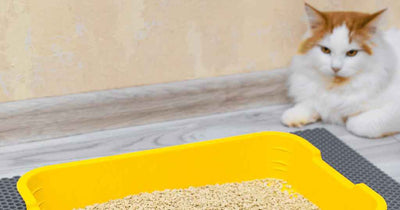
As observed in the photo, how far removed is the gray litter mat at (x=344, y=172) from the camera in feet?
4.17

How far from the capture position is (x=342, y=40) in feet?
5.00

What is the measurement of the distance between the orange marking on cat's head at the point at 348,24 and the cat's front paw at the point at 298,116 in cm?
23

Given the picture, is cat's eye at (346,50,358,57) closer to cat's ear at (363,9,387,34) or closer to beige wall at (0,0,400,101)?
cat's ear at (363,9,387,34)

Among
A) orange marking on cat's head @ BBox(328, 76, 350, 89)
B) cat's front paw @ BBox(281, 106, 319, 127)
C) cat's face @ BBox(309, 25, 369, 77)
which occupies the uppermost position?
cat's face @ BBox(309, 25, 369, 77)

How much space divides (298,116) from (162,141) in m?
0.45

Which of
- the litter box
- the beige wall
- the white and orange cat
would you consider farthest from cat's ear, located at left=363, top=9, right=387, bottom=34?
the litter box

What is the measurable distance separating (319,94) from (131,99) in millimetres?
611

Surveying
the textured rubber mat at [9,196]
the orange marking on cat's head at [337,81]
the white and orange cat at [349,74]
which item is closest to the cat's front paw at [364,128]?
the white and orange cat at [349,74]

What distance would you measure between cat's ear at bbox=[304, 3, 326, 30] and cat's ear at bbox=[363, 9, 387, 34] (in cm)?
13

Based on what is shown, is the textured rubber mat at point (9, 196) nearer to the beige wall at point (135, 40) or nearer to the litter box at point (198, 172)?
the litter box at point (198, 172)

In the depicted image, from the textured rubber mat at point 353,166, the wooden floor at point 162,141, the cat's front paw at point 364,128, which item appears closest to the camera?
the textured rubber mat at point 353,166

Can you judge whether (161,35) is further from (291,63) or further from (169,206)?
(169,206)

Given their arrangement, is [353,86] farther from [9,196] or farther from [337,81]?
[9,196]

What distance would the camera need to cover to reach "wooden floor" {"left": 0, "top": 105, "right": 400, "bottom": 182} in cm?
148
